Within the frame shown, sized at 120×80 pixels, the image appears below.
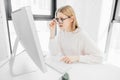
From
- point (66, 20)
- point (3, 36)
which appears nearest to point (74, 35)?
point (66, 20)

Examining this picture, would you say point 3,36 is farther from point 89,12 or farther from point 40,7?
point 89,12

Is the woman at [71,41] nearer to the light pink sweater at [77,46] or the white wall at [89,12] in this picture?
the light pink sweater at [77,46]

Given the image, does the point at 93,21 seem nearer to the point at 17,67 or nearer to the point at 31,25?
the point at 17,67

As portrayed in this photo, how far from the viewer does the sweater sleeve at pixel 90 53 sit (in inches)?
45.0

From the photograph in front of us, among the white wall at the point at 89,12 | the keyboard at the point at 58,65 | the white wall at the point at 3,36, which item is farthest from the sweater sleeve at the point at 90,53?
the white wall at the point at 3,36

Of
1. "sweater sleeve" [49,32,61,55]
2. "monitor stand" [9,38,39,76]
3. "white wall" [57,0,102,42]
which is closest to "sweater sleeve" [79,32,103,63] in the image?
"sweater sleeve" [49,32,61,55]

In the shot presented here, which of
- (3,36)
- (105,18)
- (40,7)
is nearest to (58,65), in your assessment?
(3,36)

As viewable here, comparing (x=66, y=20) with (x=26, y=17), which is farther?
(x=66, y=20)

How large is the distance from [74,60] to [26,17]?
621mm

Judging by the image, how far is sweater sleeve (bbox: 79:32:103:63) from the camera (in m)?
1.14

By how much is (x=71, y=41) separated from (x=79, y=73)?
43cm

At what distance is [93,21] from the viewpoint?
→ 2.45 metres

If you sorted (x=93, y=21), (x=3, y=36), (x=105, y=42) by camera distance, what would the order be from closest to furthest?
(x=3, y=36) < (x=93, y=21) < (x=105, y=42)

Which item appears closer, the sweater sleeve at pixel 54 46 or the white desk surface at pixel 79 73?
the white desk surface at pixel 79 73
